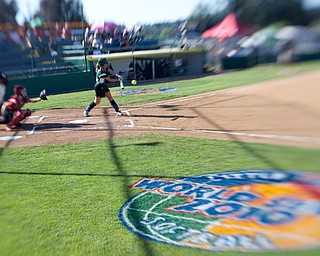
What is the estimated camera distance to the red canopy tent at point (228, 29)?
110cm

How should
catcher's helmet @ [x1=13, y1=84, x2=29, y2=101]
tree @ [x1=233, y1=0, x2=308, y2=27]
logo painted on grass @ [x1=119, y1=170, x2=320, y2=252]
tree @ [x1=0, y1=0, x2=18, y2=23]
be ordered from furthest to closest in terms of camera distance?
1. catcher's helmet @ [x1=13, y1=84, x2=29, y2=101]
2. tree @ [x1=0, y1=0, x2=18, y2=23]
3. logo painted on grass @ [x1=119, y1=170, x2=320, y2=252]
4. tree @ [x1=233, y1=0, x2=308, y2=27]

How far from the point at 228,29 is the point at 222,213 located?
201 cm

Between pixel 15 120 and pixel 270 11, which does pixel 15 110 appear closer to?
pixel 15 120

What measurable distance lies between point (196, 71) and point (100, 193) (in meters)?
17.2

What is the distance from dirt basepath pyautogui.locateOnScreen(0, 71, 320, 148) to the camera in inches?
38.8

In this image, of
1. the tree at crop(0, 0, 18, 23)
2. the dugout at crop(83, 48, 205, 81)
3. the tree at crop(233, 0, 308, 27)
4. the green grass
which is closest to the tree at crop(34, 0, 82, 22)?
the green grass

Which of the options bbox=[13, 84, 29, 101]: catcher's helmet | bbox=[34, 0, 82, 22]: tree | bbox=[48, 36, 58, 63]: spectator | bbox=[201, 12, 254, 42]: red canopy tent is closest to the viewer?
bbox=[201, 12, 254, 42]: red canopy tent

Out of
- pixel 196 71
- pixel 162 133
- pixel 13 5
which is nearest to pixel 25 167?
pixel 162 133

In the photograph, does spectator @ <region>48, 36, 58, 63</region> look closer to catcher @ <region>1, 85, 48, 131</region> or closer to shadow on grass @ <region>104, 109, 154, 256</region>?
shadow on grass @ <region>104, 109, 154, 256</region>

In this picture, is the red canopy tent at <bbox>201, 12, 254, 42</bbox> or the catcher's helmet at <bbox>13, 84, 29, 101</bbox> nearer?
the red canopy tent at <bbox>201, 12, 254, 42</bbox>

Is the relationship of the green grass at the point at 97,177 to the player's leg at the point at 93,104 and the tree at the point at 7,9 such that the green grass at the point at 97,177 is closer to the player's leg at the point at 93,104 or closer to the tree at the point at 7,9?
the player's leg at the point at 93,104

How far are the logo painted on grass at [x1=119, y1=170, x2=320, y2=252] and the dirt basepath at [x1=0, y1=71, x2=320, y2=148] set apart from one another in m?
0.46

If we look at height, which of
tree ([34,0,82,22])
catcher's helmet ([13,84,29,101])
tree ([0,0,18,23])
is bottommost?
catcher's helmet ([13,84,29,101])

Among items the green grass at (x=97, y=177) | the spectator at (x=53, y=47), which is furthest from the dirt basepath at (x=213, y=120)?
the spectator at (x=53, y=47)
